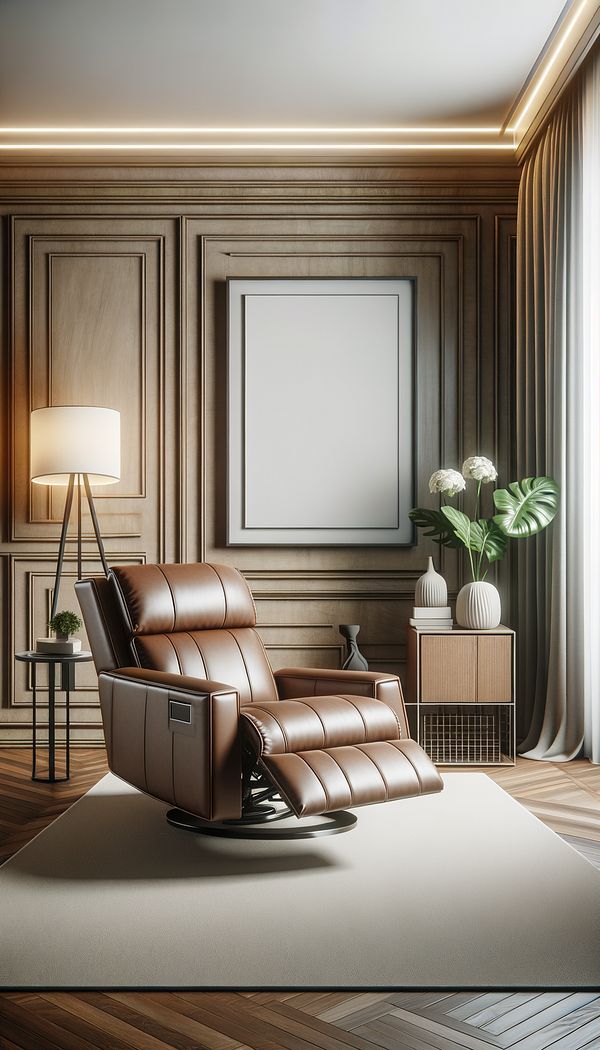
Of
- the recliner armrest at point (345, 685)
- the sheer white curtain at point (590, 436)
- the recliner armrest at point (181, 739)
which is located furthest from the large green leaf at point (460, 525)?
the recliner armrest at point (181, 739)

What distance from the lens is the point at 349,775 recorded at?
231 cm

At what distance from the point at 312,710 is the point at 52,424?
6.12ft

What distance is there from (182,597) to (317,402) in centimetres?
160

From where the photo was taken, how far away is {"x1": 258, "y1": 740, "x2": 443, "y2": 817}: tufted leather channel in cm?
223

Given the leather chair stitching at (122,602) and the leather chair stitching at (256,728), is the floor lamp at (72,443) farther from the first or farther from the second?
the leather chair stitching at (256,728)

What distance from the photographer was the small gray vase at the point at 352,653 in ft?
12.5

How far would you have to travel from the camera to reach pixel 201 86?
3.71 metres

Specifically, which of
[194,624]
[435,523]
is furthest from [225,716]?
[435,523]

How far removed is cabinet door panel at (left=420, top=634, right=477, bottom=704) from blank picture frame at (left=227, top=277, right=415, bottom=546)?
64 centimetres

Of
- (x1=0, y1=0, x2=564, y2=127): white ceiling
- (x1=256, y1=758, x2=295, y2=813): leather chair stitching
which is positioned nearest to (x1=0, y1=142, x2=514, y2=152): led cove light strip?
(x1=0, y1=0, x2=564, y2=127): white ceiling

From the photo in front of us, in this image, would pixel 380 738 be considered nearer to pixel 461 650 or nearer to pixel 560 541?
pixel 461 650

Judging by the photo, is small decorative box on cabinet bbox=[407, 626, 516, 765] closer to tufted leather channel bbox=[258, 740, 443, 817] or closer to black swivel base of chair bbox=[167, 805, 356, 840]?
black swivel base of chair bbox=[167, 805, 356, 840]

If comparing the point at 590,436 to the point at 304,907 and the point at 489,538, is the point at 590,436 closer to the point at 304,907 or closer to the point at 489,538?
the point at 489,538

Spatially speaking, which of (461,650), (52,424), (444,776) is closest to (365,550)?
(461,650)
